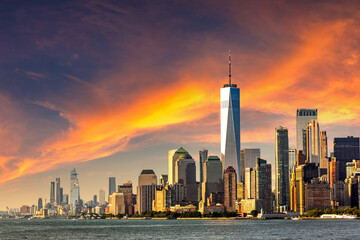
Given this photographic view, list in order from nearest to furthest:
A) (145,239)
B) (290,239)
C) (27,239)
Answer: (290,239) → (145,239) → (27,239)

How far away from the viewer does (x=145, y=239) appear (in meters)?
174

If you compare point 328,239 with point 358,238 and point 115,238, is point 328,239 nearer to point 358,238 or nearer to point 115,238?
point 358,238

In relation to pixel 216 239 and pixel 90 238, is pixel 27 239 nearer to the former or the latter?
pixel 90 238

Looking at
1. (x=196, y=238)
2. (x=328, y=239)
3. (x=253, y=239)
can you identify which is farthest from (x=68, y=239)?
(x=328, y=239)

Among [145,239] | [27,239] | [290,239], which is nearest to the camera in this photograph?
[290,239]

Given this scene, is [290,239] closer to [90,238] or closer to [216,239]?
[216,239]

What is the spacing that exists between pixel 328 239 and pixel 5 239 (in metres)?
97.7

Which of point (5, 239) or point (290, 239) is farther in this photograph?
point (5, 239)

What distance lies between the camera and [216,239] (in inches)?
6654

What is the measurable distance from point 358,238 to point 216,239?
37.9 meters

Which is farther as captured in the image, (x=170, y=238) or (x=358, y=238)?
(x=170, y=238)

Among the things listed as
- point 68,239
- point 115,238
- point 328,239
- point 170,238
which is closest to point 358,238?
point 328,239

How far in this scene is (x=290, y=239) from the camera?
521ft

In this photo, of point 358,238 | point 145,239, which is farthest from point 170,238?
point 358,238
